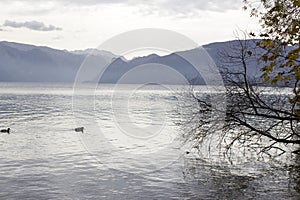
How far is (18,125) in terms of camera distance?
173ft

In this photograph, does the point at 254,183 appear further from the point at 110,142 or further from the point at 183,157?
the point at 110,142

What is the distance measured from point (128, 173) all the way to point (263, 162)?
10132 mm

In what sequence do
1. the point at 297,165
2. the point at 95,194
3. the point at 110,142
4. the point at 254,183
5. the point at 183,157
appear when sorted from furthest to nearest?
the point at 110,142, the point at 183,157, the point at 297,165, the point at 254,183, the point at 95,194

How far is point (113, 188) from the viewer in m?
20.1

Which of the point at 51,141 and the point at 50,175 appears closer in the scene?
the point at 50,175

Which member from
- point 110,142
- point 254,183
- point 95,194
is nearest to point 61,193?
point 95,194

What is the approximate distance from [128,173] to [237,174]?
22.6ft

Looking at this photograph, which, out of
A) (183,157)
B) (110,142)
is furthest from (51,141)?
(183,157)

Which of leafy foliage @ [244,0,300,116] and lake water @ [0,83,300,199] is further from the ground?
leafy foliage @ [244,0,300,116]

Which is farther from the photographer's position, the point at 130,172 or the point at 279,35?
the point at 130,172

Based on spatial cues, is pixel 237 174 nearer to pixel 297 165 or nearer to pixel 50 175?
pixel 297 165

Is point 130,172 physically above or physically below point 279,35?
below

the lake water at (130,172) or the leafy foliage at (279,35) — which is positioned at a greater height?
the leafy foliage at (279,35)

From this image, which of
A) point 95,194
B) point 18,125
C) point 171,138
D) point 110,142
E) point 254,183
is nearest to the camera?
point 95,194
